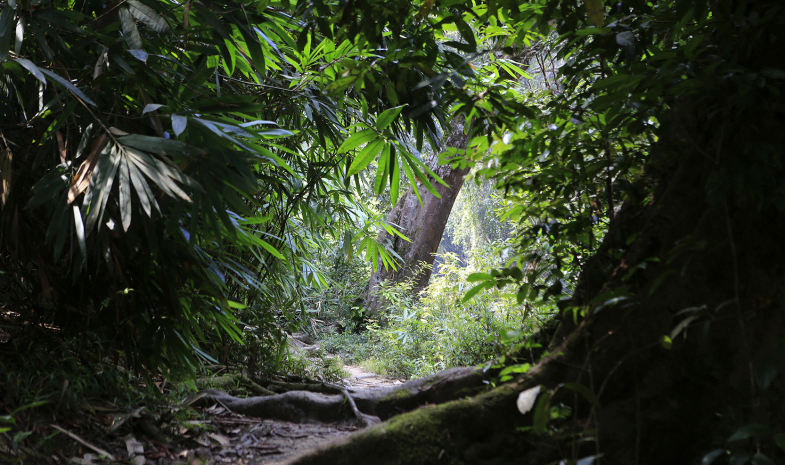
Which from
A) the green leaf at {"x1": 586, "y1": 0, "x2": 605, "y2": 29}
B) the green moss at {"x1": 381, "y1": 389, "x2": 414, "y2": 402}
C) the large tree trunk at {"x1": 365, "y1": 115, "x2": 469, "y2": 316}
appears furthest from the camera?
the large tree trunk at {"x1": 365, "y1": 115, "x2": 469, "y2": 316}

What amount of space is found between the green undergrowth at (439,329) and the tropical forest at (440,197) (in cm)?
115

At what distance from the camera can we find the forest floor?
142 cm

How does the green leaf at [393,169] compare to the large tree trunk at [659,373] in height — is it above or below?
above

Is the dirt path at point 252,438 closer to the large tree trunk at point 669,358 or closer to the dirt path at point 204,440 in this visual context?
the dirt path at point 204,440

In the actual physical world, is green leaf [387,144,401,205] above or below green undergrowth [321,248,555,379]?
above

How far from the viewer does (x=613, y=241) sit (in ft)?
4.29

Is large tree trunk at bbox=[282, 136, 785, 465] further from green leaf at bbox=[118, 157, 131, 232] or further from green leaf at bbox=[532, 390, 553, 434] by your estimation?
green leaf at bbox=[118, 157, 131, 232]

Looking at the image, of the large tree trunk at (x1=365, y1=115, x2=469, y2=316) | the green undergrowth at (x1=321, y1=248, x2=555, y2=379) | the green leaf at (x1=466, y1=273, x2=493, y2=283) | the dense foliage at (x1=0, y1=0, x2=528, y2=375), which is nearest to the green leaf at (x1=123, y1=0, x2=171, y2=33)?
the dense foliage at (x1=0, y1=0, x2=528, y2=375)

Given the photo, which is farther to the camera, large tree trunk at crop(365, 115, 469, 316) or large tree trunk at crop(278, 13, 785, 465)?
large tree trunk at crop(365, 115, 469, 316)

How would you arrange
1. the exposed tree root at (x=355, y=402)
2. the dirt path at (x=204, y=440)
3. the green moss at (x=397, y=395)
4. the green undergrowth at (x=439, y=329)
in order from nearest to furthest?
the dirt path at (x=204, y=440) → the exposed tree root at (x=355, y=402) → the green moss at (x=397, y=395) → the green undergrowth at (x=439, y=329)

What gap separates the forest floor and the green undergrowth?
115 cm

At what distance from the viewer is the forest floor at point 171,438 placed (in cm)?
142

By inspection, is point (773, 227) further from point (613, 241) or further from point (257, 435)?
point (257, 435)

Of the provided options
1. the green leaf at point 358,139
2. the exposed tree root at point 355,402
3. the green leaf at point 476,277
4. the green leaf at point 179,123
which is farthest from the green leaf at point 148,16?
the exposed tree root at point 355,402
